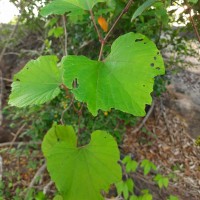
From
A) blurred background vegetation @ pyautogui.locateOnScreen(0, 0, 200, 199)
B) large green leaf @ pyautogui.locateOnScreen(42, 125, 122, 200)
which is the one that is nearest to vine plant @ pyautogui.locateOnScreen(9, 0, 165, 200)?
large green leaf @ pyautogui.locateOnScreen(42, 125, 122, 200)

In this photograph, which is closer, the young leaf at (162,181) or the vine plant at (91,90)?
the vine plant at (91,90)

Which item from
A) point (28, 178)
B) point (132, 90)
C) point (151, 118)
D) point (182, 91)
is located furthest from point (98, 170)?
point (182, 91)

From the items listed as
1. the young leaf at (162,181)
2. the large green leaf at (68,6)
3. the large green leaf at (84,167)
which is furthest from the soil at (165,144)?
the large green leaf at (68,6)

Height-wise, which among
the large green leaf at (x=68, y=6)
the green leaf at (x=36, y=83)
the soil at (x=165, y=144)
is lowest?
the soil at (x=165, y=144)

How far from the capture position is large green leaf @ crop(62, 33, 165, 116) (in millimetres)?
645

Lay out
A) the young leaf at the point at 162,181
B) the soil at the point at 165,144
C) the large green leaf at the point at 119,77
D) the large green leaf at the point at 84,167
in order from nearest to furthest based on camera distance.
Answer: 1. the large green leaf at the point at 119,77
2. the large green leaf at the point at 84,167
3. the young leaf at the point at 162,181
4. the soil at the point at 165,144

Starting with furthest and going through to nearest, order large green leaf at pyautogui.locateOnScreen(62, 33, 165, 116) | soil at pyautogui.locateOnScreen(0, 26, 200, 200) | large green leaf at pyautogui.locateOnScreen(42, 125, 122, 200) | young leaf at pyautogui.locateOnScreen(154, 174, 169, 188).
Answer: soil at pyautogui.locateOnScreen(0, 26, 200, 200)
young leaf at pyautogui.locateOnScreen(154, 174, 169, 188)
large green leaf at pyautogui.locateOnScreen(42, 125, 122, 200)
large green leaf at pyautogui.locateOnScreen(62, 33, 165, 116)

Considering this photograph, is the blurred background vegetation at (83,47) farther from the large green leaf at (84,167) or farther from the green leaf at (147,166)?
the large green leaf at (84,167)

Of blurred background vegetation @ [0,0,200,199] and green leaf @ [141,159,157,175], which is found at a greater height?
blurred background vegetation @ [0,0,200,199]

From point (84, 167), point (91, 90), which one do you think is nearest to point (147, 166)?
point (84, 167)

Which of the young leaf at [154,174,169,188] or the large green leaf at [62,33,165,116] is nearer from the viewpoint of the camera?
the large green leaf at [62,33,165,116]

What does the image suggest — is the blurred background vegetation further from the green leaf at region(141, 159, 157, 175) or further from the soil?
the green leaf at region(141, 159, 157, 175)

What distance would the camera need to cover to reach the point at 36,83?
37.6 inches

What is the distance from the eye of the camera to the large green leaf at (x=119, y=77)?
0.64 m
